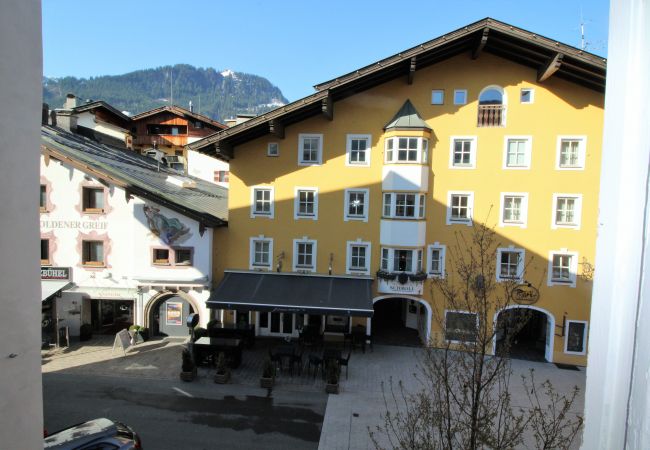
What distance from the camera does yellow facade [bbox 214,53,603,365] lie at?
17141 millimetres

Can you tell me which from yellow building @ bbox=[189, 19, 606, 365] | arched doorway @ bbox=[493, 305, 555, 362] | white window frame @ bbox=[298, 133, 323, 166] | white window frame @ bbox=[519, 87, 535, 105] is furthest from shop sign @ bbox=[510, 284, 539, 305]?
white window frame @ bbox=[298, 133, 323, 166]

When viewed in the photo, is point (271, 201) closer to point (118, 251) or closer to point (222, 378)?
point (118, 251)

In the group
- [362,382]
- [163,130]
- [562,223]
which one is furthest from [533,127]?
[163,130]

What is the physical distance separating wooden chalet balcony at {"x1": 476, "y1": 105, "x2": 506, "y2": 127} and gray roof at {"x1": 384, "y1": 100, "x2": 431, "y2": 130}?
2.34 metres

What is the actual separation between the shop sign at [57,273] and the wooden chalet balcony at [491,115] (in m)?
19.8

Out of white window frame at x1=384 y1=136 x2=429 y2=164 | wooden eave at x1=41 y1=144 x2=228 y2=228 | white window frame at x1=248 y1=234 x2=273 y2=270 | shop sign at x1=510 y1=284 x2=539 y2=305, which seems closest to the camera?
wooden eave at x1=41 y1=144 x2=228 y2=228

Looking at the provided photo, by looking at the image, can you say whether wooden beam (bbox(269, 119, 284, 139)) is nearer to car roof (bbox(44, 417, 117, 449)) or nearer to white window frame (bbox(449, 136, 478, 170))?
white window frame (bbox(449, 136, 478, 170))

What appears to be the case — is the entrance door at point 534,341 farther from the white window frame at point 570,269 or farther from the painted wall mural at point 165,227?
the painted wall mural at point 165,227

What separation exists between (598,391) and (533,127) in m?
18.7

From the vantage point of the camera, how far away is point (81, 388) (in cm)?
1380

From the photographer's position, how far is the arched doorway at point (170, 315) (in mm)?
18844

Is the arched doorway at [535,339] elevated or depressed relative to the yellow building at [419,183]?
depressed

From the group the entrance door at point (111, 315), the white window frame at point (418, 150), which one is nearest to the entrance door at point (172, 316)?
the entrance door at point (111, 315)

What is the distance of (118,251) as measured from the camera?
60.0 feet
